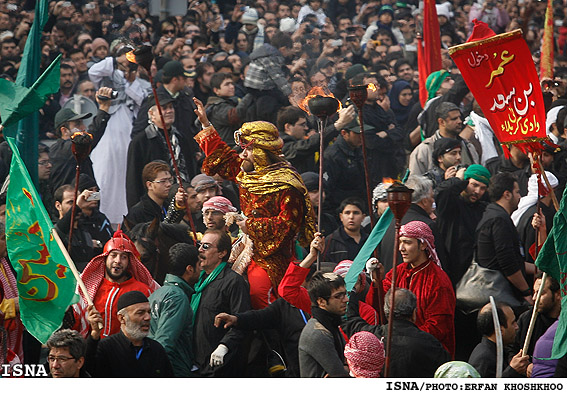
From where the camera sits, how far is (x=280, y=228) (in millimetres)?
8844

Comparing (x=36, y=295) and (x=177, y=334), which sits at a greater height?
(x=36, y=295)

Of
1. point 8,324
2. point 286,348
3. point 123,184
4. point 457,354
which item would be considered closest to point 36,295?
point 8,324

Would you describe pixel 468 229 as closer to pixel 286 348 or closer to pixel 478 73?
pixel 478 73

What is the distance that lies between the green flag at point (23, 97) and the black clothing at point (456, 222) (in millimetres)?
3481

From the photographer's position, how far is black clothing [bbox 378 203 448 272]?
9.09 m

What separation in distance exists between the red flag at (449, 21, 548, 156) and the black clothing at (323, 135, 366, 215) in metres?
2.78

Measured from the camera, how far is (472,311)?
9023 mm

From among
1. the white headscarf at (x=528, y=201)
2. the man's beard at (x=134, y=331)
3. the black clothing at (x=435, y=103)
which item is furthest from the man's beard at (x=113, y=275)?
the black clothing at (x=435, y=103)

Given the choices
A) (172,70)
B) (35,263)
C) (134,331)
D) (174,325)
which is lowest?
(174,325)

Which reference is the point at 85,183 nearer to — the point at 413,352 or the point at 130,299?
the point at 130,299

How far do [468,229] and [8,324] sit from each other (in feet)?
12.8

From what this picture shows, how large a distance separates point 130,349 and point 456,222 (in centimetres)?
345

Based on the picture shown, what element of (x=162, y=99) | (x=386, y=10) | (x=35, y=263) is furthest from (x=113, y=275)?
(x=386, y=10)

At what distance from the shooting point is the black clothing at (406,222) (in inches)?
358
